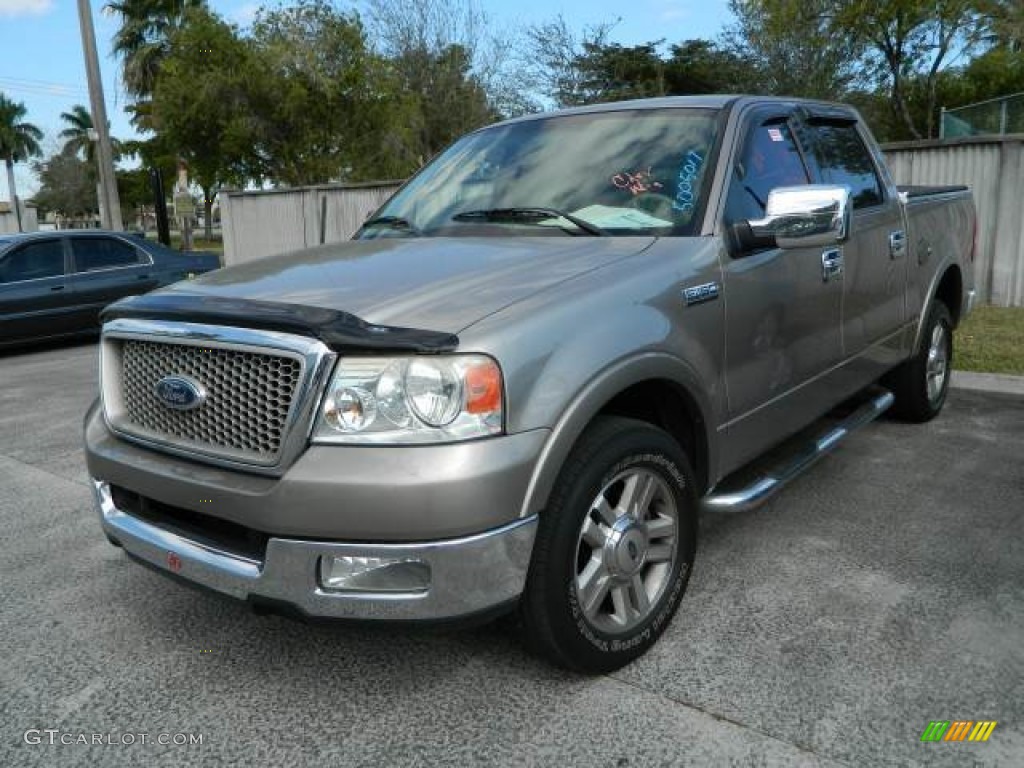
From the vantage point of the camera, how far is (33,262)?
1032 cm

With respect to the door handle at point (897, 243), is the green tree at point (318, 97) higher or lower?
higher

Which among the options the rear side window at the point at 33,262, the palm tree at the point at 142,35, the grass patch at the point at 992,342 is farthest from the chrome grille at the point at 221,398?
the palm tree at the point at 142,35

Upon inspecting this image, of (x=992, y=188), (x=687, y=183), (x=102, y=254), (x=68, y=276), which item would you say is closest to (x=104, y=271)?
(x=102, y=254)

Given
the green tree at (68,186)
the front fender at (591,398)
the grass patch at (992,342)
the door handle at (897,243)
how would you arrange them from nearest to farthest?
the front fender at (591,398) → the door handle at (897,243) → the grass patch at (992,342) → the green tree at (68,186)

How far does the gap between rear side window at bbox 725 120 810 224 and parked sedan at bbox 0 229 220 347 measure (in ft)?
28.7

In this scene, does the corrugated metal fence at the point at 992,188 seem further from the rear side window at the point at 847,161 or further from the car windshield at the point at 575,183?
the car windshield at the point at 575,183

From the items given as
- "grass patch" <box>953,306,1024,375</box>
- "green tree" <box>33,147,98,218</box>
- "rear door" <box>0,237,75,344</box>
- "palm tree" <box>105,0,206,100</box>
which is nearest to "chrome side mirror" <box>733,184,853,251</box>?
"grass patch" <box>953,306,1024,375</box>

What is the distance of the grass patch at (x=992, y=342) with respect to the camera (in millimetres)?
6746

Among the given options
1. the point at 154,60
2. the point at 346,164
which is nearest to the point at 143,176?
the point at 154,60

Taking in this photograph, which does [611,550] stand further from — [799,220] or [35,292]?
[35,292]

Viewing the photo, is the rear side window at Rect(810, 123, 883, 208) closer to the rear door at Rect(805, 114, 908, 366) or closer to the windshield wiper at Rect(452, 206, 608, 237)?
the rear door at Rect(805, 114, 908, 366)

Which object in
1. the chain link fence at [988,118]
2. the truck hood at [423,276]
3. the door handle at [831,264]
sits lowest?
the door handle at [831,264]

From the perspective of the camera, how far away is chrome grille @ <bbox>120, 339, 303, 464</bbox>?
7.82ft

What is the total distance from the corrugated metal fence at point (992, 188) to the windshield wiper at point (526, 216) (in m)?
7.89
